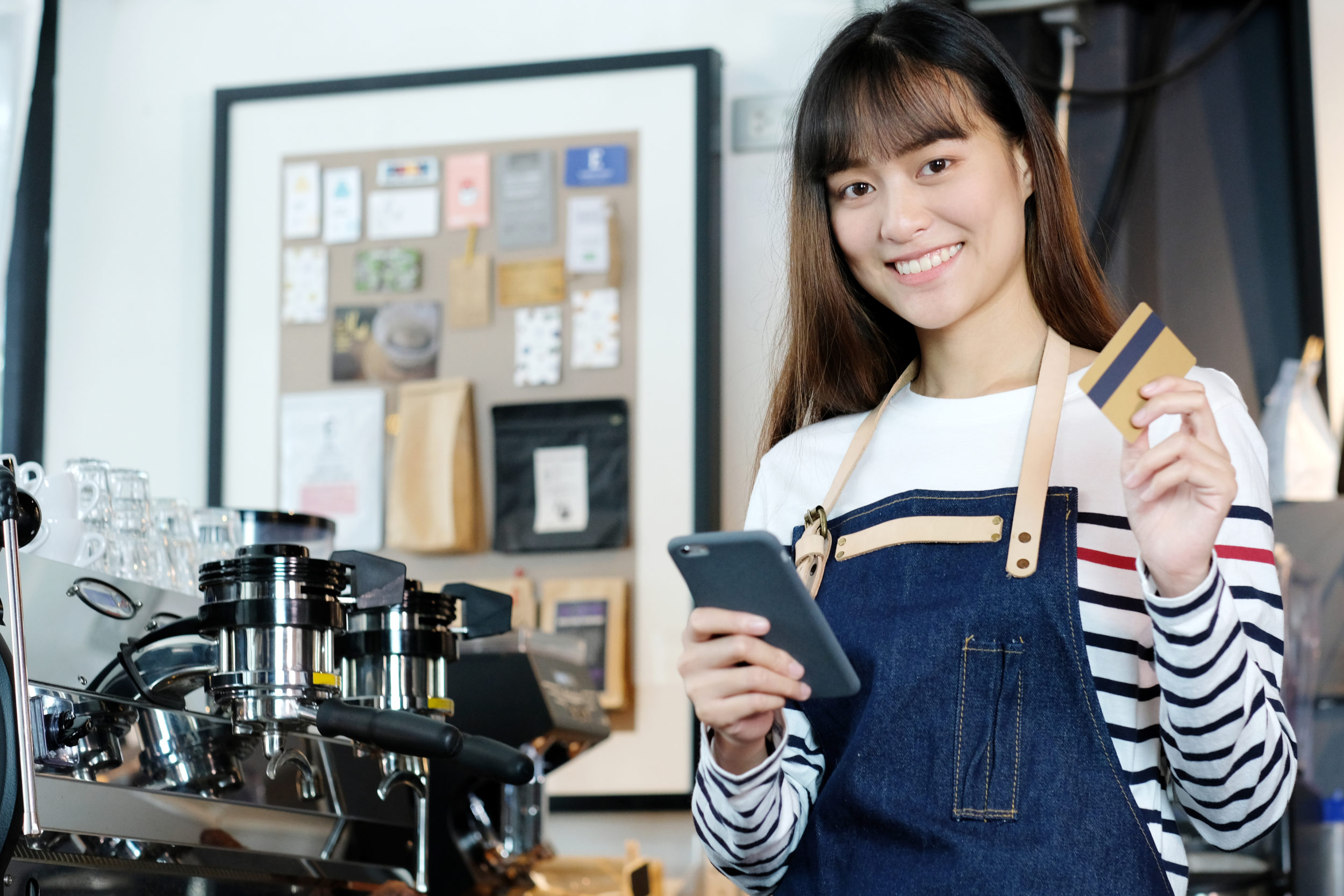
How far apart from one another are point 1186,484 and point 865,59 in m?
0.45

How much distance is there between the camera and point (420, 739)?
0.91 m

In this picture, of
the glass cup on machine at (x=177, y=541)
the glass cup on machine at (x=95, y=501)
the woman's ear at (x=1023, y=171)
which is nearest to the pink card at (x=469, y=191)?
the glass cup on machine at (x=177, y=541)

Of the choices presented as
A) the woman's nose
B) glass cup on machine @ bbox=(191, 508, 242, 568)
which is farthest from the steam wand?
the woman's nose

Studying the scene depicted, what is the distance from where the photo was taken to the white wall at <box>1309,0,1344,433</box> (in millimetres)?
2322

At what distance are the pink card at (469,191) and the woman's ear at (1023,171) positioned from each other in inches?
53.2

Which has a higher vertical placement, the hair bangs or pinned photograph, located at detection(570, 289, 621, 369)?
the hair bangs

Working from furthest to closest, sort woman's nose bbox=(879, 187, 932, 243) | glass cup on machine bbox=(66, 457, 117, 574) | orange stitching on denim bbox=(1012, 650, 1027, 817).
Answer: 1. glass cup on machine bbox=(66, 457, 117, 574)
2. woman's nose bbox=(879, 187, 932, 243)
3. orange stitching on denim bbox=(1012, 650, 1027, 817)

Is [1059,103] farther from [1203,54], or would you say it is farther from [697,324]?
[697,324]

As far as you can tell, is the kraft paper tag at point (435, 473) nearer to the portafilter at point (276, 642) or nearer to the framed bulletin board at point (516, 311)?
the framed bulletin board at point (516, 311)

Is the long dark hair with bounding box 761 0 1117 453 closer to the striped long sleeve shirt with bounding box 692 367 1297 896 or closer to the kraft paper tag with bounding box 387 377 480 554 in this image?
the striped long sleeve shirt with bounding box 692 367 1297 896

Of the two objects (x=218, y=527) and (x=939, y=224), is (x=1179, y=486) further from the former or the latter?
(x=218, y=527)

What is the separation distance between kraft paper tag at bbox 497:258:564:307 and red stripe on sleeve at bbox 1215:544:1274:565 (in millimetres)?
1501

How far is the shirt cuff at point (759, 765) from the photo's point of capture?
3.22 ft

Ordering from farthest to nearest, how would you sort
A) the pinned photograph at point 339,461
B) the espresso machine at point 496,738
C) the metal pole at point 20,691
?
the pinned photograph at point 339,461
the espresso machine at point 496,738
the metal pole at point 20,691
